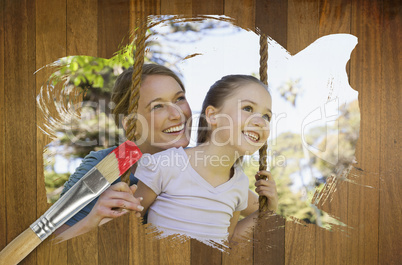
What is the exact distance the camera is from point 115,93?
1.20 m

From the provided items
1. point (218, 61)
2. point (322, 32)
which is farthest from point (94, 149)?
point (322, 32)

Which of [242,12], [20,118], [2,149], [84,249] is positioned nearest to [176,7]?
[242,12]

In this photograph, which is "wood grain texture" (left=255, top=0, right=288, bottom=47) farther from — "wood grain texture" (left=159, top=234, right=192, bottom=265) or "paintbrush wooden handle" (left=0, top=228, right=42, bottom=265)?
"paintbrush wooden handle" (left=0, top=228, right=42, bottom=265)

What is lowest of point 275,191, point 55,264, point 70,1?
point 55,264

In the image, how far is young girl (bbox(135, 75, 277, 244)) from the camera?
116cm

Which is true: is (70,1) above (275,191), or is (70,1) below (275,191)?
above

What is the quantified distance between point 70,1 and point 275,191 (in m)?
0.97

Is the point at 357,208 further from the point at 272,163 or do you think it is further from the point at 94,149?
the point at 94,149

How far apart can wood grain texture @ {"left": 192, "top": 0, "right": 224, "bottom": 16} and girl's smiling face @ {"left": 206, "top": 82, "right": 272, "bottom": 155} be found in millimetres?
295

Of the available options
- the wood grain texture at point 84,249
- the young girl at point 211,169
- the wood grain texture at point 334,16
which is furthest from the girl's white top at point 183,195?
the wood grain texture at point 334,16

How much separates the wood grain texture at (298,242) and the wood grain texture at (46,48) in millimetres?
789

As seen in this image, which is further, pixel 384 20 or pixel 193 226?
pixel 384 20

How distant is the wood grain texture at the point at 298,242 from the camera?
124 centimetres

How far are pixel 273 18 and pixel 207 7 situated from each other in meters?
0.24
